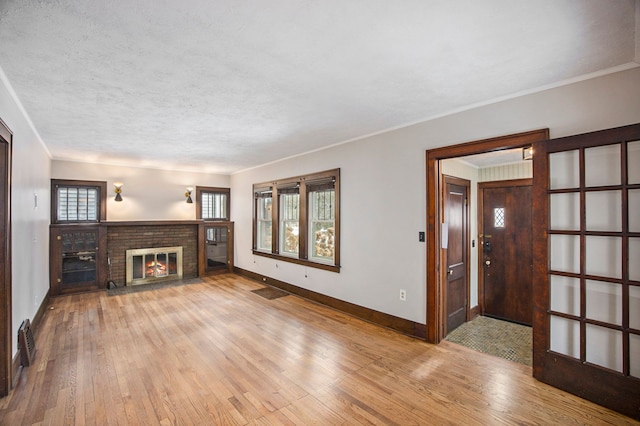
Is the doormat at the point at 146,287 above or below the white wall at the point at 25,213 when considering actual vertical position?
below

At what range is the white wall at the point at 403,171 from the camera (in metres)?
2.31

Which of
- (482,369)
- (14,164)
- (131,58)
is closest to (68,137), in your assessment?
(14,164)

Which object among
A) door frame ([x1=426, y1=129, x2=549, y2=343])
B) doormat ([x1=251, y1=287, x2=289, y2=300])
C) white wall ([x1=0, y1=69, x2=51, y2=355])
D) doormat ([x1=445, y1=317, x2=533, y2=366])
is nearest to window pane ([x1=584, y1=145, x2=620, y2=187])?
door frame ([x1=426, y1=129, x2=549, y2=343])

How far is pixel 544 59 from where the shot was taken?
6.87ft

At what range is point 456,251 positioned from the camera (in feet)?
13.2

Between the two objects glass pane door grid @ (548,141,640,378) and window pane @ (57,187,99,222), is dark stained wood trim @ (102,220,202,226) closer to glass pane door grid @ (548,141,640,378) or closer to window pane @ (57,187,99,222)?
window pane @ (57,187,99,222)

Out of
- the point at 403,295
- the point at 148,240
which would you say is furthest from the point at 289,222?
the point at 148,240

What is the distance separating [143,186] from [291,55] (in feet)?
19.6

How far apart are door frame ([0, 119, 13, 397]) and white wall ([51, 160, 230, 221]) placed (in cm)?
396

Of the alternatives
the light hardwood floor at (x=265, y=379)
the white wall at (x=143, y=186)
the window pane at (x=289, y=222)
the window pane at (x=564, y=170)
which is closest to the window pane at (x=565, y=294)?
the light hardwood floor at (x=265, y=379)

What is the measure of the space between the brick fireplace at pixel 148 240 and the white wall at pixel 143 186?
297mm

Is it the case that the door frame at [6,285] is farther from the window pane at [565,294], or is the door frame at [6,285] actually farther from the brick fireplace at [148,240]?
the window pane at [565,294]

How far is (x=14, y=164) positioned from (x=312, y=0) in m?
3.28

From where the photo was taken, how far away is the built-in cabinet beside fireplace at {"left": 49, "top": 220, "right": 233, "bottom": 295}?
17.9 feet
